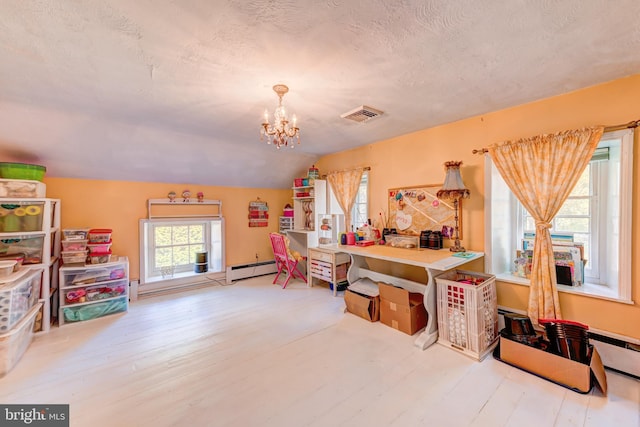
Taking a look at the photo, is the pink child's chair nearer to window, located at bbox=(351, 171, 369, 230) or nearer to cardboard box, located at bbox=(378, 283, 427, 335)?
window, located at bbox=(351, 171, 369, 230)

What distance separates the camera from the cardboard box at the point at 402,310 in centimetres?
249

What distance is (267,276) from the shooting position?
4.67 metres

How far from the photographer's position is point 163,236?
3.93m

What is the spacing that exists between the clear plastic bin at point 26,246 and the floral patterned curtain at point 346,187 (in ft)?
11.3

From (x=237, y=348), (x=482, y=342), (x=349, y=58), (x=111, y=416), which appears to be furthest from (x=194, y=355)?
(x=349, y=58)

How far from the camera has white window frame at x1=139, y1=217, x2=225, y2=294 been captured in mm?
3648

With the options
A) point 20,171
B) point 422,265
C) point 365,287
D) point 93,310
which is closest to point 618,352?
point 422,265

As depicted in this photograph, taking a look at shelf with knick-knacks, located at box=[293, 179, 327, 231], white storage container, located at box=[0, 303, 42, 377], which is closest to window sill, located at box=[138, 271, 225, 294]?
white storage container, located at box=[0, 303, 42, 377]

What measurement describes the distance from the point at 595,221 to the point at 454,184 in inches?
45.5

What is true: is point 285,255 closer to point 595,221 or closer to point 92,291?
point 92,291

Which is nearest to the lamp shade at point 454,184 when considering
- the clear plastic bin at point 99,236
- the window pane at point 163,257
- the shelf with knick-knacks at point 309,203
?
the shelf with knick-knacks at point 309,203

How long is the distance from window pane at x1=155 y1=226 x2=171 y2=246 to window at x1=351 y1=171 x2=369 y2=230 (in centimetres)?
287

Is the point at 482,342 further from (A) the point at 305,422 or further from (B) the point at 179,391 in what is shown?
(B) the point at 179,391

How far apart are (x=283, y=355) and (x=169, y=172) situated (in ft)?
9.68
